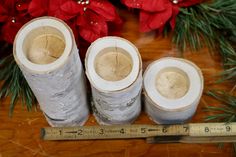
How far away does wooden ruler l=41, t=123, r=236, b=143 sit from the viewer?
810mm

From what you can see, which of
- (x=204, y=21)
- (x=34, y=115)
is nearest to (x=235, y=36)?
(x=204, y=21)

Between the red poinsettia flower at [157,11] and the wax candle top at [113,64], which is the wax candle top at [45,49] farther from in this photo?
the red poinsettia flower at [157,11]

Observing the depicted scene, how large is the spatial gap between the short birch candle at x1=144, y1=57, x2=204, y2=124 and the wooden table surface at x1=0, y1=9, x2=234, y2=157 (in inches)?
2.1

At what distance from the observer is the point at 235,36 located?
2.95ft

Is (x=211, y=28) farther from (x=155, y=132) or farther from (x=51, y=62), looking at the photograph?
(x=51, y=62)

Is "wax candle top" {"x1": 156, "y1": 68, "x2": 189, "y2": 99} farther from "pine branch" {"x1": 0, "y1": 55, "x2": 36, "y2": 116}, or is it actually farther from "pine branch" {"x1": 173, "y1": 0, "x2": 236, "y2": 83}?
"pine branch" {"x1": 0, "y1": 55, "x2": 36, "y2": 116}

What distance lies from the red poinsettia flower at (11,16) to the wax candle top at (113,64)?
0.18 metres

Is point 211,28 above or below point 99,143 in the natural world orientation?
above

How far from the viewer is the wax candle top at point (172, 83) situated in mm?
812

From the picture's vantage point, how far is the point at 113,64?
779 mm

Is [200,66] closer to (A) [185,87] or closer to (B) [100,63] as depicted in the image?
(A) [185,87]

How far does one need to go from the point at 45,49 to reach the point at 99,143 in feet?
0.69

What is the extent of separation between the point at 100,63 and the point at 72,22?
0.11 m

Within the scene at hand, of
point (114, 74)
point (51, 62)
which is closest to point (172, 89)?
point (114, 74)
